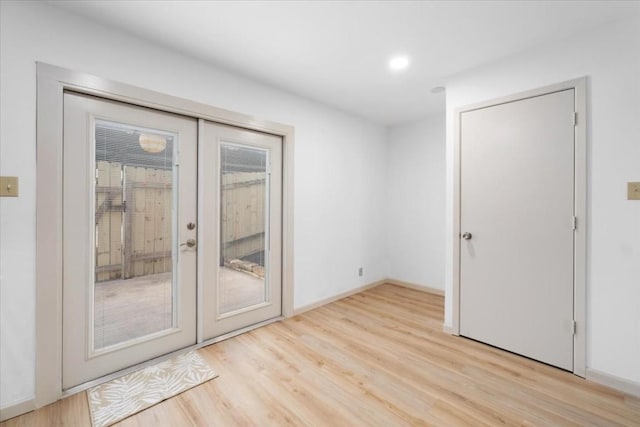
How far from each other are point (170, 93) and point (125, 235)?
122 cm

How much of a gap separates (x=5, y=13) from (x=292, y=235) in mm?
2682

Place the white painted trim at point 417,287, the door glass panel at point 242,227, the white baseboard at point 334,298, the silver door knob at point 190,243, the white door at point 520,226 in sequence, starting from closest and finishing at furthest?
the white door at point 520,226 < the silver door knob at point 190,243 < the door glass panel at point 242,227 < the white baseboard at point 334,298 < the white painted trim at point 417,287

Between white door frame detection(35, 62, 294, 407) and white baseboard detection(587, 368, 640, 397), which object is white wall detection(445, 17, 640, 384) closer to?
white baseboard detection(587, 368, 640, 397)

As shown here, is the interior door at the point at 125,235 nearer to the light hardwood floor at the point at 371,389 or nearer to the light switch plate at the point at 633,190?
the light hardwood floor at the point at 371,389

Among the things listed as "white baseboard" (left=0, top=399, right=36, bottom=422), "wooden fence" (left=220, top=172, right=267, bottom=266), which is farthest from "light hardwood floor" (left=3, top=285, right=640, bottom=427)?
"wooden fence" (left=220, top=172, right=267, bottom=266)

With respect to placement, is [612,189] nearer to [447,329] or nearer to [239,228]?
[447,329]

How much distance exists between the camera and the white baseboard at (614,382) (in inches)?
77.2

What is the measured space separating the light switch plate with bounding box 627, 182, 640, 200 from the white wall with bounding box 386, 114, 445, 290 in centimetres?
222

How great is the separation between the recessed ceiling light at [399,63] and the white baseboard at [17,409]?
3.67m

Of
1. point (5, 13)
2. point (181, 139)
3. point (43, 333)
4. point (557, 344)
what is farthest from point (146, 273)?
point (557, 344)

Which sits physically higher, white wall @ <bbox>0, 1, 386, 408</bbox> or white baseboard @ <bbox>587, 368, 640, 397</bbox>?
white wall @ <bbox>0, 1, 386, 408</bbox>

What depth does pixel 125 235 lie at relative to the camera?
7.38ft

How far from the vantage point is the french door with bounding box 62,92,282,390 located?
2.01m

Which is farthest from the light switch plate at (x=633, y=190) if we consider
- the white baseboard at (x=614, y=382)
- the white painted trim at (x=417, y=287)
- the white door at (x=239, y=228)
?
the white door at (x=239, y=228)
